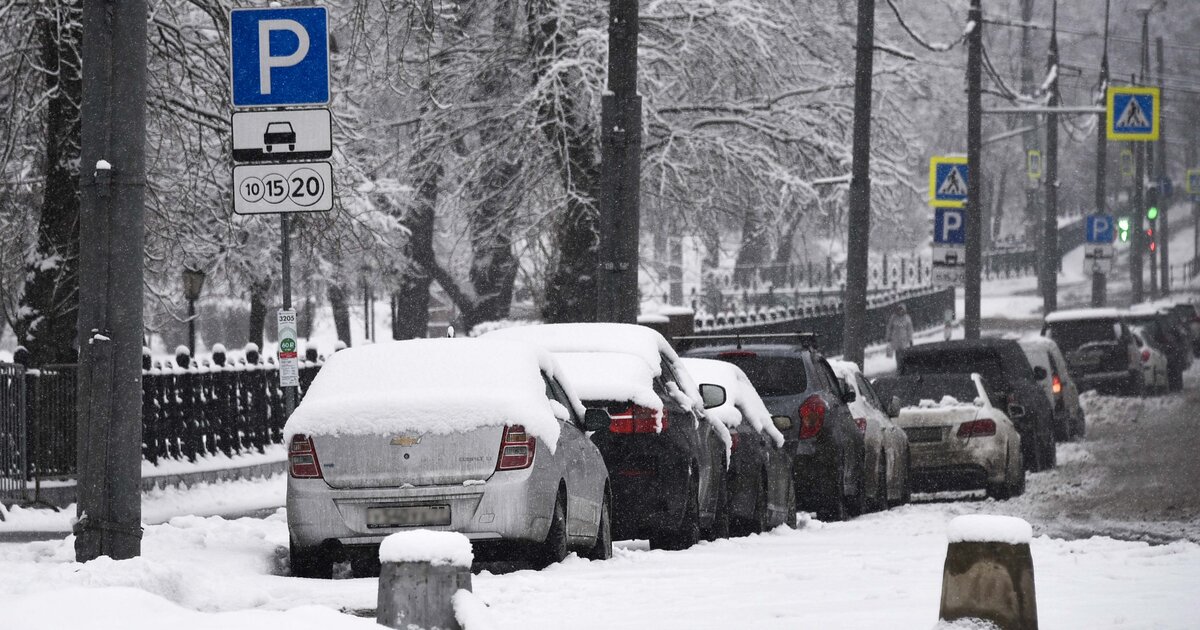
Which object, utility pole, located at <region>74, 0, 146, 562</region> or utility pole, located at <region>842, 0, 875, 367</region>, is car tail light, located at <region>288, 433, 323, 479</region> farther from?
utility pole, located at <region>842, 0, 875, 367</region>

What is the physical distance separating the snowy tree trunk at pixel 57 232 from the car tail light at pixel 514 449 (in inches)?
333

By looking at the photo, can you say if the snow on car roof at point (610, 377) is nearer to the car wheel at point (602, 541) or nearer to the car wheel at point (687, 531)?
the car wheel at point (687, 531)

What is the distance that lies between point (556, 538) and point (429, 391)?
113cm

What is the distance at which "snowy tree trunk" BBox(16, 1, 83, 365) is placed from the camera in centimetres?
1767

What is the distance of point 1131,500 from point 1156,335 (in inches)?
1007

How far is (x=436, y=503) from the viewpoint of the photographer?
34.6 ft

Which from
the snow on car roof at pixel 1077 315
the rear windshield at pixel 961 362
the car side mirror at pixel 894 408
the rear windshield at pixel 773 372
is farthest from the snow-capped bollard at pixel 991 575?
the snow on car roof at pixel 1077 315

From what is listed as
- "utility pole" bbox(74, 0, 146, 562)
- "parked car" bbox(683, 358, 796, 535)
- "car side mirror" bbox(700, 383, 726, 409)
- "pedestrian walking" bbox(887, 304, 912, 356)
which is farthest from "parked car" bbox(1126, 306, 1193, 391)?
→ "utility pole" bbox(74, 0, 146, 562)

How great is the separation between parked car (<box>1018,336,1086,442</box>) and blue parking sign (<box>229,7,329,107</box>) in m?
16.9

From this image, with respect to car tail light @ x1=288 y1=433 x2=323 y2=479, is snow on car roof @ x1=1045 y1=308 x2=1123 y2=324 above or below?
below

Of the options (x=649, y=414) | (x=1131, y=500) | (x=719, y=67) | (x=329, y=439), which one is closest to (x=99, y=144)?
(x=329, y=439)

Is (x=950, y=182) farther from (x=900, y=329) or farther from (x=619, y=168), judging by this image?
(x=619, y=168)

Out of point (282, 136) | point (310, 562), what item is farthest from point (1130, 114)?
point (310, 562)

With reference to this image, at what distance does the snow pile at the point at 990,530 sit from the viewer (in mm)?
7758
